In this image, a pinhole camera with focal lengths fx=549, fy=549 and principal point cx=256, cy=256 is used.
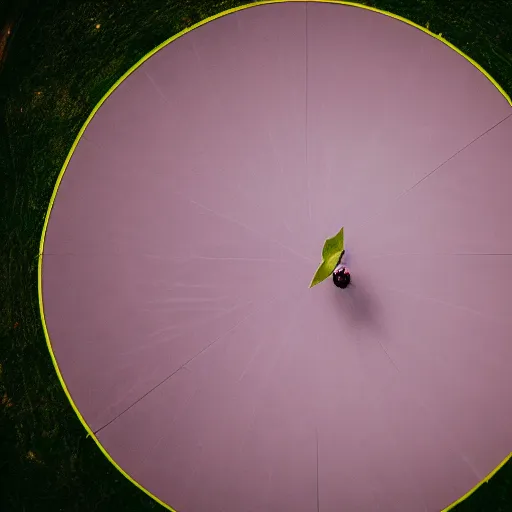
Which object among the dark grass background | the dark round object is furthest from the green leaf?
the dark grass background

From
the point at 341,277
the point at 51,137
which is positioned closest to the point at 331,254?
the point at 341,277

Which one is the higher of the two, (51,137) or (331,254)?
(51,137)

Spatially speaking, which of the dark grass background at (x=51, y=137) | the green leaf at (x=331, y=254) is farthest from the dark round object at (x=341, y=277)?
the dark grass background at (x=51, y=137)

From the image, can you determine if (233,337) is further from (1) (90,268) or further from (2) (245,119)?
(2) (245,119)

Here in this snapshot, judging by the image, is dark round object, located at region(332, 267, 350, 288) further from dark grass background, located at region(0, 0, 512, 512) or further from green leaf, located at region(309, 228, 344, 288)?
dark grass background, located at region(0, 0, 512, 512)

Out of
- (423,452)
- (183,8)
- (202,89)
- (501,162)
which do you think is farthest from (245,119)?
(423,452)

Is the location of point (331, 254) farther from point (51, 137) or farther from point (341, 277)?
point (51, 137)

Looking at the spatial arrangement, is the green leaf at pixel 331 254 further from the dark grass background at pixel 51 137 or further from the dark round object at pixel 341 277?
the dark grass background at pixel 51 137

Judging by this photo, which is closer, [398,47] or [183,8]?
[398,47]
